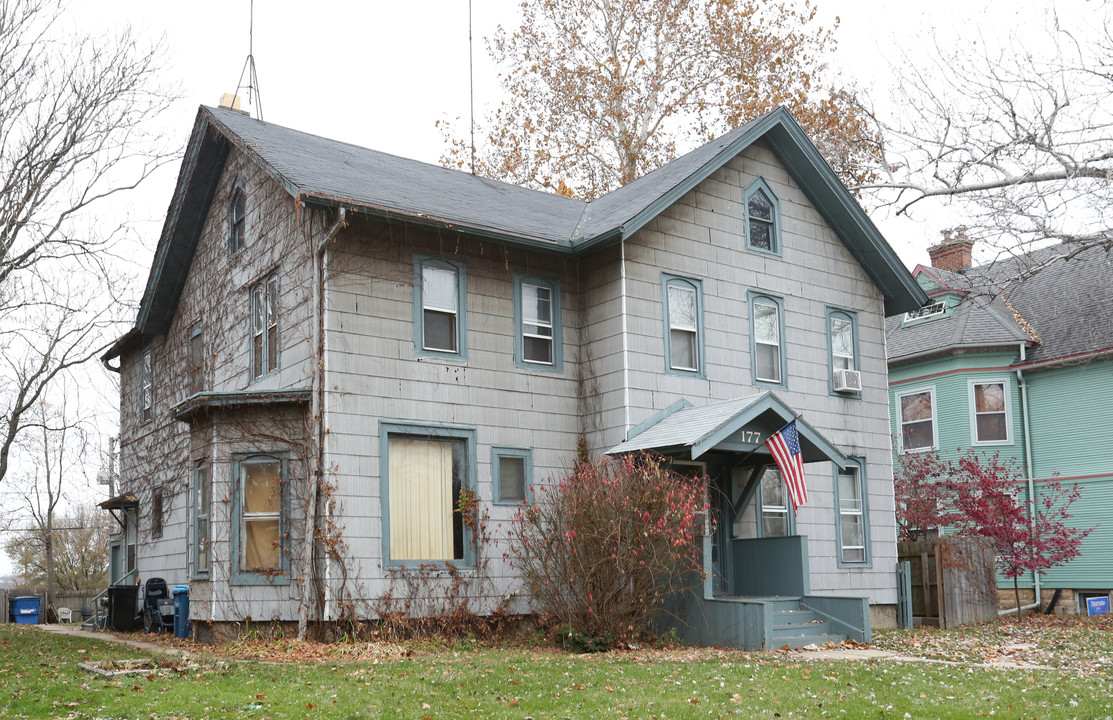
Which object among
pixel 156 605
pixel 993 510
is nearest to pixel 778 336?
pixel 993 510

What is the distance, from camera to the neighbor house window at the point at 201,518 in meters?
15.2

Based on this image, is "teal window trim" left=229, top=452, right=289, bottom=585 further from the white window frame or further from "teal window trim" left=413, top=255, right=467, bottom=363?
the white window frame

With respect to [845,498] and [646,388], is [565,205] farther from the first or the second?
[845,498]

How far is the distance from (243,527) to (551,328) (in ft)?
17.5

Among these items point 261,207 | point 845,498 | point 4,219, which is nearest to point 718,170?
point 845,498

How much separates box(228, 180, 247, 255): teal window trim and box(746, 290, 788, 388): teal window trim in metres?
8.41

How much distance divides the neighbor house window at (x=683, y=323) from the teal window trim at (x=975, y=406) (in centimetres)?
1200

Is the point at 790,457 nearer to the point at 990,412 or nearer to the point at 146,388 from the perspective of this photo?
the point at 990,412

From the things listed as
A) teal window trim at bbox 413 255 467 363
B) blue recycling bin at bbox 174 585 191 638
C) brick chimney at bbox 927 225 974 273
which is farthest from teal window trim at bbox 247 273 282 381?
brick chimney at bbox 927 225 974 273

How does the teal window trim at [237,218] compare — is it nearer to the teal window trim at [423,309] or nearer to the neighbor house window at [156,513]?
the teal window trim at [423,309]

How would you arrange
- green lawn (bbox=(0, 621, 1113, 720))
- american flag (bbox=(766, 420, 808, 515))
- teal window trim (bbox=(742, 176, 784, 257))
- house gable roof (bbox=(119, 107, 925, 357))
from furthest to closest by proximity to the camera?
teal window trim (bbox=(742, 176, 784, 257)), house gable roof (bbox=(119, 107, 925, 357)), american flag (bbox=(766, 420, 808, 515)), green lawn (bbox=(0, 621, 1113, 720))

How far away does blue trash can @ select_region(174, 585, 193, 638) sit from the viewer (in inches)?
648

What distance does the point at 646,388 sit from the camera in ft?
52.0

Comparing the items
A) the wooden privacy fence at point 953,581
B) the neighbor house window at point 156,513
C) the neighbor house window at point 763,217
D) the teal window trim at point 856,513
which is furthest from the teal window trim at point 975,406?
the neighbor house window at point 156,513
